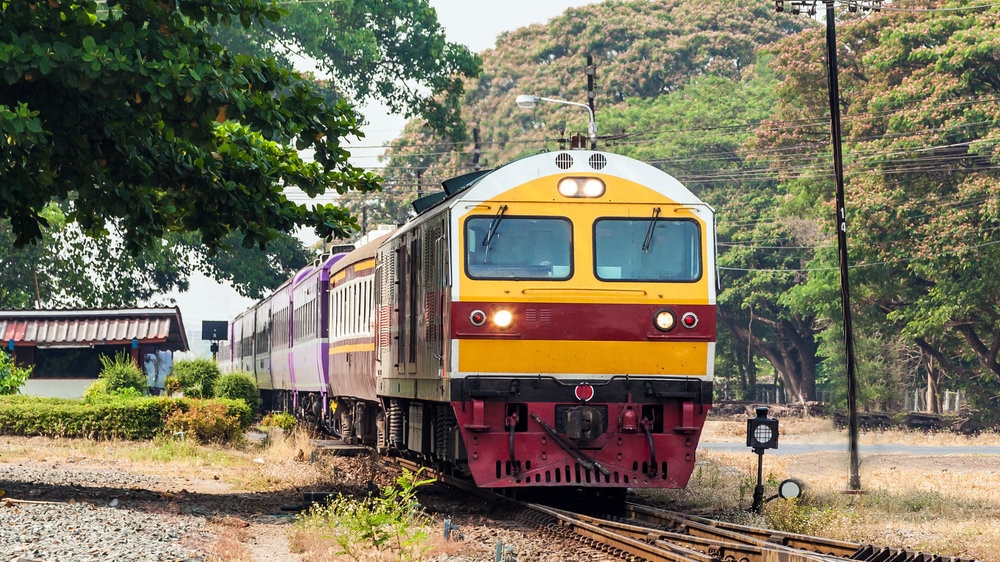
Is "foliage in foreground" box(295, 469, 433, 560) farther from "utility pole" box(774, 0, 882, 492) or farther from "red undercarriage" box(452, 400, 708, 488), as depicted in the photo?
"utility pole" box(774, 0, 882, 492)

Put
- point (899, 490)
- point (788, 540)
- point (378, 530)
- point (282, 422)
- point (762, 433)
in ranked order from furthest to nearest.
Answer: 1. point (282, 422)
2. point (899, 490)
3. point (762, 433)
4. point (788, 540)
5. point (378, 530)

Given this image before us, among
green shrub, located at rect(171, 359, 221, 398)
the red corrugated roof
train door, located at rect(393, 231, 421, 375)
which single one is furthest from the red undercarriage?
the red corrugated roof

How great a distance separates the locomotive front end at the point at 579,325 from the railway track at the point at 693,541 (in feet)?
1.73

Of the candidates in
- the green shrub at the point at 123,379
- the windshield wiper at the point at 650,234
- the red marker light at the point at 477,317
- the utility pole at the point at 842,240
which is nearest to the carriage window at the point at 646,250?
the windshield wiper at the point at 650,234

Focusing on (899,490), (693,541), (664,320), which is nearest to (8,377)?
(899,490)

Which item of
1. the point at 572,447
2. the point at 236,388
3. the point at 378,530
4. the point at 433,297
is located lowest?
the point at 378,530

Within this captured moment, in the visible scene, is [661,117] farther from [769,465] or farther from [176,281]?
[769,465]

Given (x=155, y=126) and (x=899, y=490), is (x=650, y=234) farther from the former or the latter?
(x=899, y=490)

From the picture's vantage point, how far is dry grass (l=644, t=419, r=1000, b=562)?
43.5 feet

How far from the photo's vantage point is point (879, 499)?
56.3 ft

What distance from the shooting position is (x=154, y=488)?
17969 millimetres

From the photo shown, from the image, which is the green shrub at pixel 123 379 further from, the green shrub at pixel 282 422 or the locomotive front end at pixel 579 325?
the locomotive front end at pixel 579 325

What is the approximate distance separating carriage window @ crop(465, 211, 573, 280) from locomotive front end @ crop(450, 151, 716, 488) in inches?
0.5

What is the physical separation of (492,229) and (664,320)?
1.96 metres
